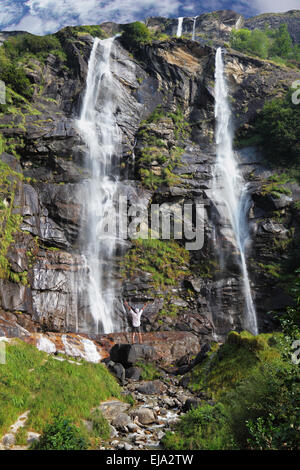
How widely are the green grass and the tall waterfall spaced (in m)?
7.81

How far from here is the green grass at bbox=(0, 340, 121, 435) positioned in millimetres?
6312

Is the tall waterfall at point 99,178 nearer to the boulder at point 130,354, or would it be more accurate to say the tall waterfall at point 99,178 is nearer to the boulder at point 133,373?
the boulder at point 130,354

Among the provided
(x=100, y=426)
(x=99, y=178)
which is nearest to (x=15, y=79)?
(x=99, y=178)

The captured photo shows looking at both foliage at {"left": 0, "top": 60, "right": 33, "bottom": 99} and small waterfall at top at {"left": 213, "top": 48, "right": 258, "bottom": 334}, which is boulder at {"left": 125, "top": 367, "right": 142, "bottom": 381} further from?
foliage at {"left": 0, "top": 60, "right": 33, "bottom": 99}

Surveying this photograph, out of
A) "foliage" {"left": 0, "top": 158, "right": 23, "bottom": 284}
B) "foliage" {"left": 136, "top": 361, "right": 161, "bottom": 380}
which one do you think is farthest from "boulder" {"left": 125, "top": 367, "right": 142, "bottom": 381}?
"foliage" {"left": 0, "top": 158, "right": 23, "bottom": 284}

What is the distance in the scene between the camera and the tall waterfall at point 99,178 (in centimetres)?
1794

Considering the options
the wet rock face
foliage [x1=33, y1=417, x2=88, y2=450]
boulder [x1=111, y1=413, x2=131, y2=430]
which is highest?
the wet rock face

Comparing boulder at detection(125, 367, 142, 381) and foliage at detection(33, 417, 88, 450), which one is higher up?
foliage at detection(33, 417, 88, 450)

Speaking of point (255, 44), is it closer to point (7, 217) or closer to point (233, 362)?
point (7, 217)

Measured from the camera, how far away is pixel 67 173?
824 inches

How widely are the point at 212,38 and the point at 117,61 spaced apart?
27022mm

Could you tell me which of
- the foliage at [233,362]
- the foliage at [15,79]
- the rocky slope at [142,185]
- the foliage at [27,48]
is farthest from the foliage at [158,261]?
the foliage at [27,48]

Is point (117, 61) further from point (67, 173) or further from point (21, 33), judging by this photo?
point (67, 173)

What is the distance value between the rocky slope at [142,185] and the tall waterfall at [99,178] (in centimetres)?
59
